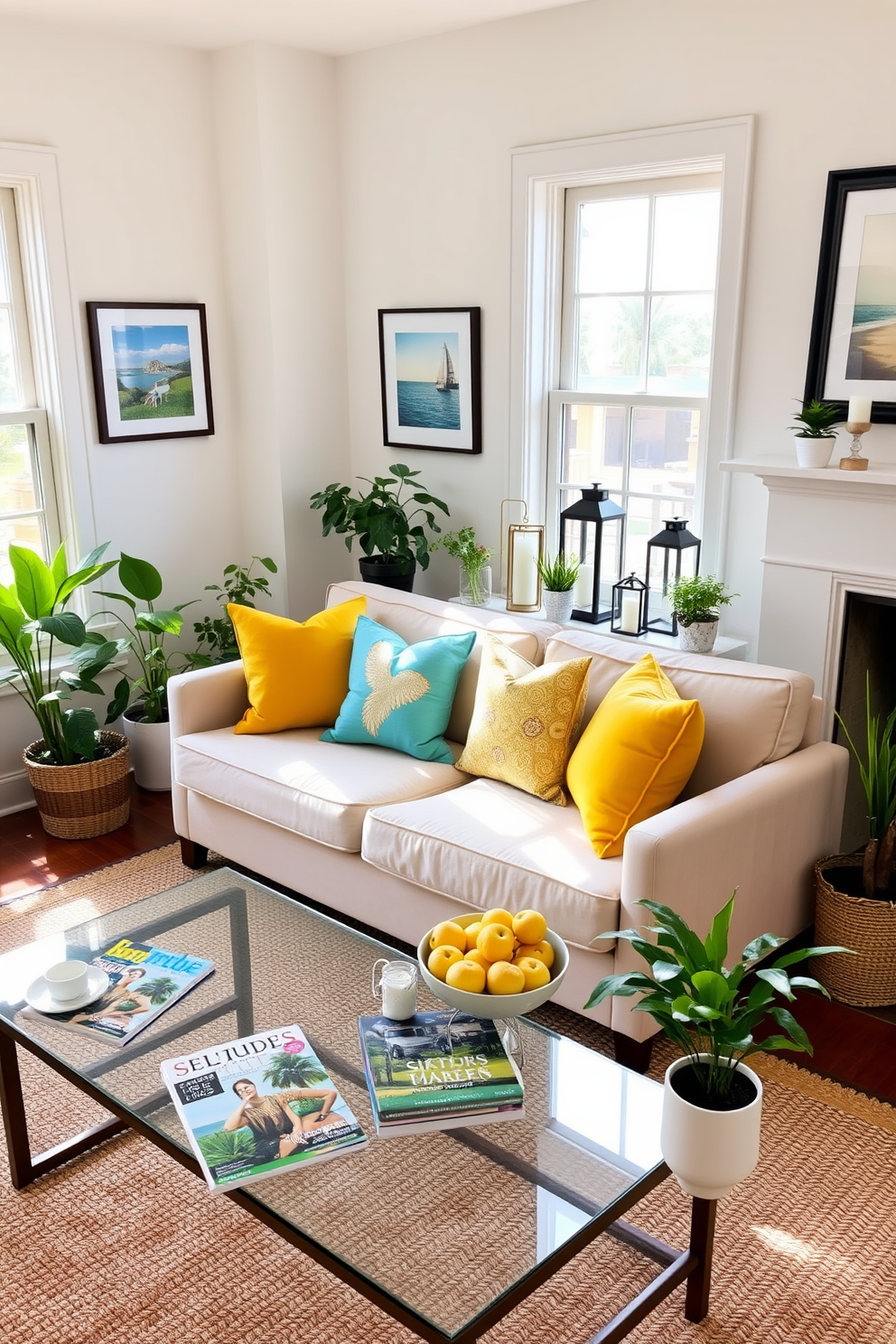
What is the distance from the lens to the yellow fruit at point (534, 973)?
75.0 inches

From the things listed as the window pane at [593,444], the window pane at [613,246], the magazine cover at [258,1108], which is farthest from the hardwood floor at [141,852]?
the window pane at [613,246]

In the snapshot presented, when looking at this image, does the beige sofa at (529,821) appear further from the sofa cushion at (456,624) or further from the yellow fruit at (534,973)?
the yellow fruit at (534,973)

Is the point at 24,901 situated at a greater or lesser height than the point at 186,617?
lesser

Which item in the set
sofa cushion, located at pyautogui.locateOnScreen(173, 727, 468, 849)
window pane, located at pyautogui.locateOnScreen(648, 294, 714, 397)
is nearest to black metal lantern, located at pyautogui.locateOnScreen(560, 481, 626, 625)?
window pane, located at pyautogui.locateOnScreen(648, 294, 714, 397)

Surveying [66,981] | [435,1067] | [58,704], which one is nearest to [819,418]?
[435,1067]

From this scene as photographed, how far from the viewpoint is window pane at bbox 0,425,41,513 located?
4070mm

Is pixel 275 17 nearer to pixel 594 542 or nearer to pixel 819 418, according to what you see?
pixel 594 542

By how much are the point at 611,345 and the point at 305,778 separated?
189 cm

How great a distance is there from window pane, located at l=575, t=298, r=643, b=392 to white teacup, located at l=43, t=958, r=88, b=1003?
267 cm

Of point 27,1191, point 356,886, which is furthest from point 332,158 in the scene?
point 27,1191

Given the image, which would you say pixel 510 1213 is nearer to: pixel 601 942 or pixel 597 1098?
pixel 597 1098

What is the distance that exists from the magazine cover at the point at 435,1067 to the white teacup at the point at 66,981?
0.54 m

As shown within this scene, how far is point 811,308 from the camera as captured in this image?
3242 mm

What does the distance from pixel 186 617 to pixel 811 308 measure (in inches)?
104
